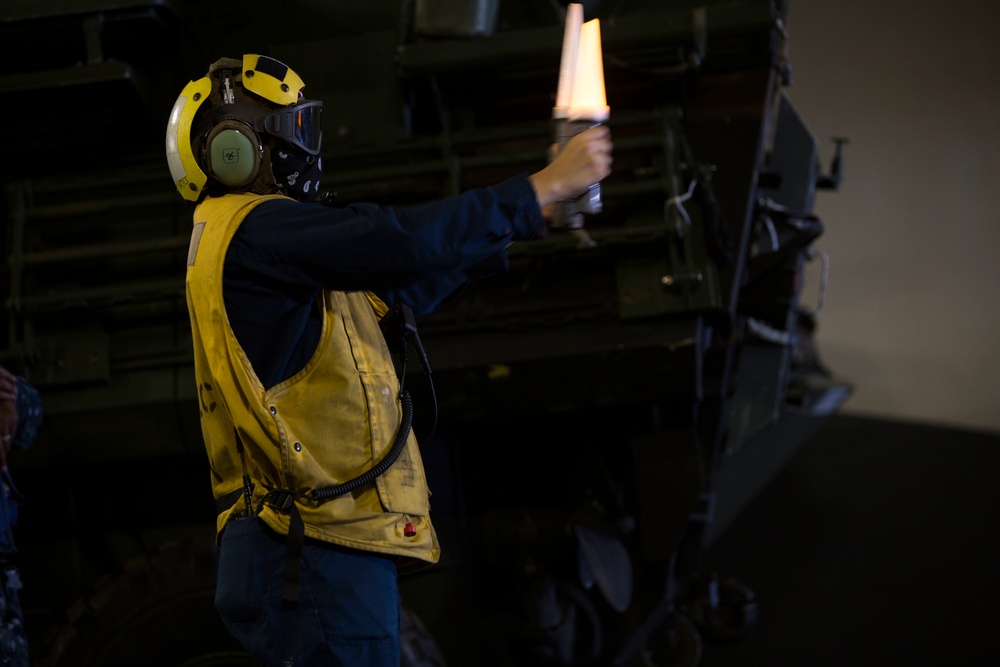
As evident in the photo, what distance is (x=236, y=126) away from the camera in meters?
2.02

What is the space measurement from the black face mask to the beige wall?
5.21 meters

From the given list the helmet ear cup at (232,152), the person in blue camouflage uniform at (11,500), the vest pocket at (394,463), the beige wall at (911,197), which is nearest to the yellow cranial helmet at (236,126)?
the helmet ear cup at (232,152)

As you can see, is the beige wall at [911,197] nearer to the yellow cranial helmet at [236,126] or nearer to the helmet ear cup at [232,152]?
the yellow cranial helmet at [236,126]

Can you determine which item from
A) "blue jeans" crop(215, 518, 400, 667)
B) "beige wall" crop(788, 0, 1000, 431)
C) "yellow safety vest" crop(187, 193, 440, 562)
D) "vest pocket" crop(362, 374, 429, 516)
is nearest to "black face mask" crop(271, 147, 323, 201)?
"yellow safety vest" crop(187, 193, 440, 562)

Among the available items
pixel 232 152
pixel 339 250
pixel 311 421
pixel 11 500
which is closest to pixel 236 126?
pixel 232 152

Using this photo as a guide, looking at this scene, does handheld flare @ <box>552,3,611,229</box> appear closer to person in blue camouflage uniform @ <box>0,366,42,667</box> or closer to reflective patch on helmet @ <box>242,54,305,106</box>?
reflective patch on helmet @ <box>242,54,305,106</box>

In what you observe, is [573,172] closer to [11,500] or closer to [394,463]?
[394,463]

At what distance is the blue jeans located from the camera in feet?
6.22

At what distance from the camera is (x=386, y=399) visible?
6.64 ft

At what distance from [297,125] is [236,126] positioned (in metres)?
0.14

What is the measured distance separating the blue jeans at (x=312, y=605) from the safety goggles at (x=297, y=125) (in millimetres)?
767

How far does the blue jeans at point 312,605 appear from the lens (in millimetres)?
1896

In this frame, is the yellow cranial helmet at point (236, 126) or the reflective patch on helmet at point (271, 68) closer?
the yellow cranial helmet at point (236, 126)

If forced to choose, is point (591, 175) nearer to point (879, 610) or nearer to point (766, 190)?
point (766, 190)
